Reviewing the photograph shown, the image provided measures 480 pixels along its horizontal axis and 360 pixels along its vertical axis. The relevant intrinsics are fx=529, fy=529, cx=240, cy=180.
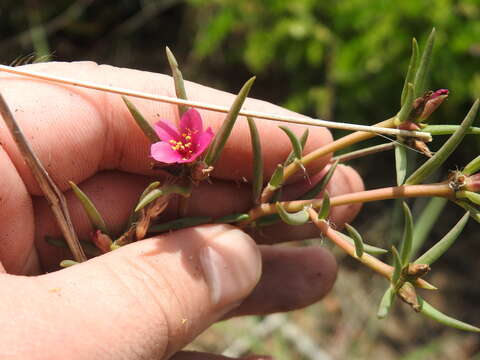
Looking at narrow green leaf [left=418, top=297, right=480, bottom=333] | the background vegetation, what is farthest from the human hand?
the background vegetation

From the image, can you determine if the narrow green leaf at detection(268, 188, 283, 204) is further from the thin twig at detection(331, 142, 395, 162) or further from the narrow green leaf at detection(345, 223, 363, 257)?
the narrow green leaf at detection(345, 223, 363, 257)

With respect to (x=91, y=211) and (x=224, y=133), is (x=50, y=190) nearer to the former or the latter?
(x=91, y=211)

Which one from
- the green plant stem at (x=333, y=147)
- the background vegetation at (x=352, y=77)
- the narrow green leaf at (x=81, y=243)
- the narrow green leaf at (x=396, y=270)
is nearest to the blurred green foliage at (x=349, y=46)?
the background vegetation at (x=352, y=77)

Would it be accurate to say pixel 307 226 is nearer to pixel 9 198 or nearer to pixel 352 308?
pixel 9 198

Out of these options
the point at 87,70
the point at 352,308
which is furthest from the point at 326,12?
the point at 87,70

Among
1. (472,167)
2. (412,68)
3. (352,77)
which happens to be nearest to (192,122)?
(412,68)

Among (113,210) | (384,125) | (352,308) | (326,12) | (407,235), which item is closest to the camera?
(407,235)
